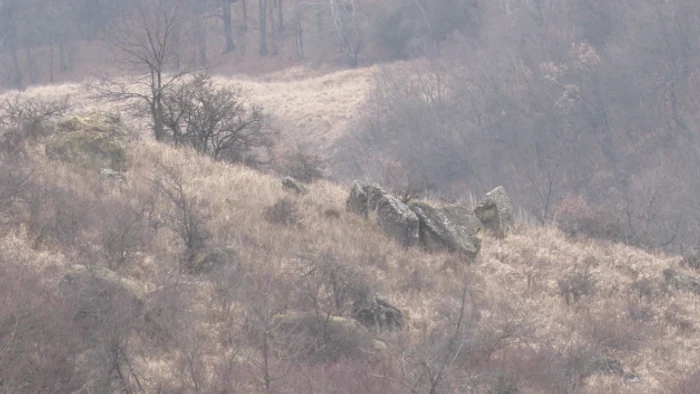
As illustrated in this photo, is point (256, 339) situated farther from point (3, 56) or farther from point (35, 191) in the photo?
point (3, 56)

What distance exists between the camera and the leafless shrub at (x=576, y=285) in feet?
37.9

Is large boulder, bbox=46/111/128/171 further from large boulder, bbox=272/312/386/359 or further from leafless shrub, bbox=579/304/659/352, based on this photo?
leafless shrub, bbox=579/304/659/352

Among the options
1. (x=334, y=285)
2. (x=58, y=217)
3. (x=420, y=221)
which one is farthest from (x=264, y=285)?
(x=420, y=221)

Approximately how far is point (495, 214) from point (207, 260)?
21.9 feet

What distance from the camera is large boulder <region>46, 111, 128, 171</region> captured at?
12.5 metres

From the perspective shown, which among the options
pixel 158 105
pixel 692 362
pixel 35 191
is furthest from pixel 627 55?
pixel 35 191

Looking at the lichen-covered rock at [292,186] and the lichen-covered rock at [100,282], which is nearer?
the lichen-covered rock at [100,282]

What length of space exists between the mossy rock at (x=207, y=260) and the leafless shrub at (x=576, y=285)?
5.26 meters

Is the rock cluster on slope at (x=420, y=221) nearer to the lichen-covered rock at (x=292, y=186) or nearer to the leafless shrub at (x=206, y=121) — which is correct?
the lichen-covered rock at (x=292, y=186)

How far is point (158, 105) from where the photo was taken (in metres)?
15.8

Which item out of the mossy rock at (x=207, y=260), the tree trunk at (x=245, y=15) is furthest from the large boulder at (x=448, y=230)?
the tree trunk at (x=245, y=15)

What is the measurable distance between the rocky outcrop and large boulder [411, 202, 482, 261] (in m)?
3.43

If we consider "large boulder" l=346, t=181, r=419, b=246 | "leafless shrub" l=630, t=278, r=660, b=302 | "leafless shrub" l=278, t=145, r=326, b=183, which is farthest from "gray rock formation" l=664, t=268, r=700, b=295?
"leafless shrub" l=278, t=145, r=326, b=183

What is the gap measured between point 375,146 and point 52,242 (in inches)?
1383
